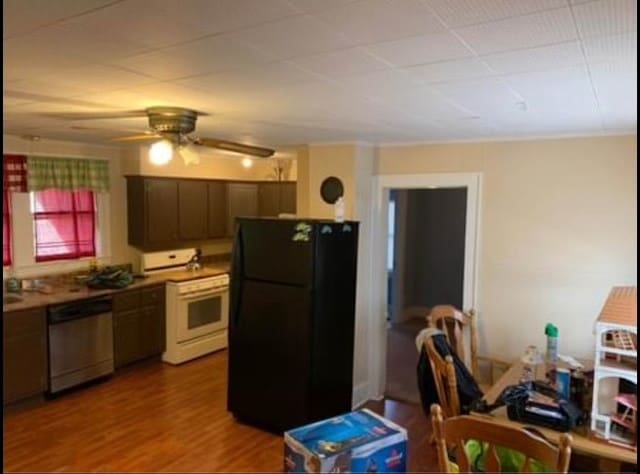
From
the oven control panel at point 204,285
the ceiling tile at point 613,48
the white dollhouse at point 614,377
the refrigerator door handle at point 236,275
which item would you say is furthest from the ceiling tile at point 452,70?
the oven control panel at point 204,285

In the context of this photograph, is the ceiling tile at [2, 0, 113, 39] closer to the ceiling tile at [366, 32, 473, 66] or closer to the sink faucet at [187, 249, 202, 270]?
the ceiling tile at [366, 32, 473, 66]

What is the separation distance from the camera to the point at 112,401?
4328 millimetres

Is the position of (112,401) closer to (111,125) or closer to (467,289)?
(111,125)

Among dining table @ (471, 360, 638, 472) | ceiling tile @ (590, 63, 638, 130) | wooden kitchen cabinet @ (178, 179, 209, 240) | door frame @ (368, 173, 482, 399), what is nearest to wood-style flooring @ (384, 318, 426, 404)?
door frame @ (368, 173, 482, 399)

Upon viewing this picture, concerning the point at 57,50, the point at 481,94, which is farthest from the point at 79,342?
the point at 481,94

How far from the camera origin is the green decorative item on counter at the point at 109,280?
15.6ft

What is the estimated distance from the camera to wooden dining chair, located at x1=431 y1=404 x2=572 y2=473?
1718 mm

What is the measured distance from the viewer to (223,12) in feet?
4.34

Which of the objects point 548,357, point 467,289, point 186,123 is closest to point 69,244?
point 186,123

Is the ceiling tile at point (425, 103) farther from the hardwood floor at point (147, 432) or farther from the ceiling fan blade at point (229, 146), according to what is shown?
the hardwood floor at point (147, 432)

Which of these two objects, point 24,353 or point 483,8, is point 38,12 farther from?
point 24,353

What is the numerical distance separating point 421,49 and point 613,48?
1.94ft

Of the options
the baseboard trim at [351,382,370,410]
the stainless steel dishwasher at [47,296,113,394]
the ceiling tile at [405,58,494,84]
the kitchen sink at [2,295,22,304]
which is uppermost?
the ceiling tile at [405,58,494,84]

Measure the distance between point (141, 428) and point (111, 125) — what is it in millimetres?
2279
